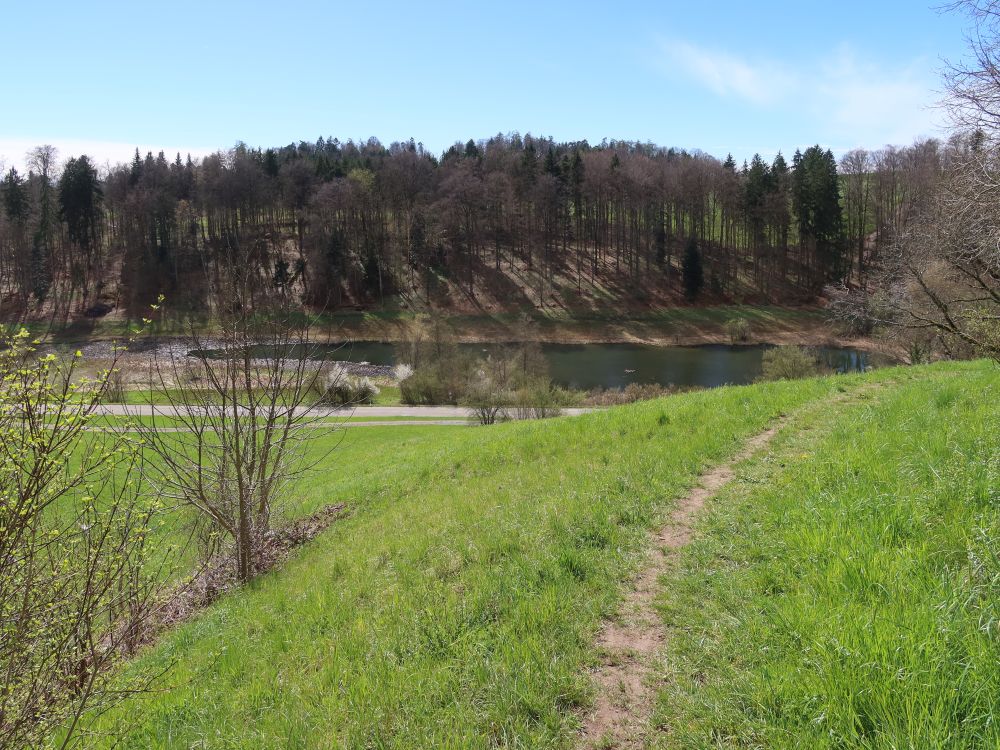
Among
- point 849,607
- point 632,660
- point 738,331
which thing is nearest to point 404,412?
point 632,660

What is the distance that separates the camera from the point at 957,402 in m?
8.25

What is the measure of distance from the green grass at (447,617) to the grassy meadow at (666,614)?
0.08 feet

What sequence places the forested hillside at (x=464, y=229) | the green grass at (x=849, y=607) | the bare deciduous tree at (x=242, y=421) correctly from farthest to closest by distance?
the forested hillside at (x=464, y=229) → the bare deciduous tree at (x=242, y=421) → the green grass at (x=849, y=607)

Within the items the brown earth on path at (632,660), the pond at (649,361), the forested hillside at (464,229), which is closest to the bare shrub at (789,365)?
the pond at (649,361)

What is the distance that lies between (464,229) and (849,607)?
249 ft

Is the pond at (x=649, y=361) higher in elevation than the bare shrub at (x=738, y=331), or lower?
lower

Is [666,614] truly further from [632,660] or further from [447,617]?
[447,617]

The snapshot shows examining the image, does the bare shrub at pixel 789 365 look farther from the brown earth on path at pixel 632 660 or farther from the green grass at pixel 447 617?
the brown earth on path at pixel 632 660

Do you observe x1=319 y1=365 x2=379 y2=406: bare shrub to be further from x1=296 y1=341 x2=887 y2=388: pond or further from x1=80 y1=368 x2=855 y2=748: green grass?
x1=80 y1=368 x2=855 y2=748: green grass

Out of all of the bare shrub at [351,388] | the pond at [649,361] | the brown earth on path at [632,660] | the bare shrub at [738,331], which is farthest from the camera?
the bare shrub at [738,331]

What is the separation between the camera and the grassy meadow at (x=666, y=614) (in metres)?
3.02

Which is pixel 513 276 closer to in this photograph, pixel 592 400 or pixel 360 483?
pixel 592 400

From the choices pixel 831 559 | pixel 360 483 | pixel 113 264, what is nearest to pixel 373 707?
pixel 831 559

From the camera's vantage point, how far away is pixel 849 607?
353cm
